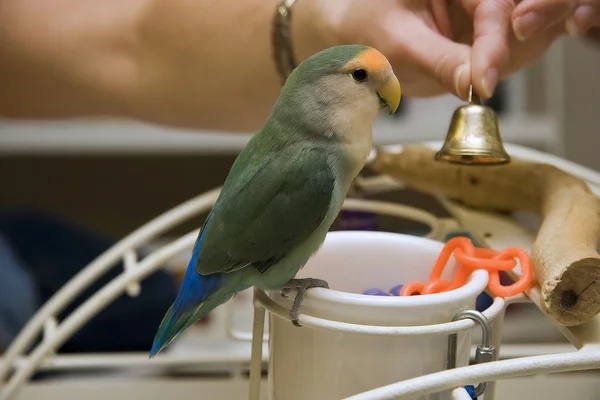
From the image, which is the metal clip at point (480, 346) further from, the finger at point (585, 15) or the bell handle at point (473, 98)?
the finger at point (585, 15)

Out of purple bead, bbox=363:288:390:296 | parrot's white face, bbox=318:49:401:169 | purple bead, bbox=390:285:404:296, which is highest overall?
parrot's white face, bbox=318:49:401:169

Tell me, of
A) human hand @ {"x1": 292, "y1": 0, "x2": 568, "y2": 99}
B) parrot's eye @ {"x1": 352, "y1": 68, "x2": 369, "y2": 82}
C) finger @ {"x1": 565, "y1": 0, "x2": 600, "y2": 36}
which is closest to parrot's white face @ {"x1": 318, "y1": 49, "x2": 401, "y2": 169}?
parrot's eye @ {"x1": 352, "y1": 68, "x2": 369, "y2": 82}

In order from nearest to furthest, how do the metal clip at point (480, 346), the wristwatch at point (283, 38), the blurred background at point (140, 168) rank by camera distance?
the metal clip at point (480, 346) → the wristwatch at point (283, 38) → the blurred background at point (140, 168)

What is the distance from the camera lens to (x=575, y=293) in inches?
15.3

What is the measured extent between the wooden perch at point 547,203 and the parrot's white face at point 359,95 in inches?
6.2

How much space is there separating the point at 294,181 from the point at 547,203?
9.8 inches

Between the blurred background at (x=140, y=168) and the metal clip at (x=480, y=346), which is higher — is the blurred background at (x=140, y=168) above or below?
above

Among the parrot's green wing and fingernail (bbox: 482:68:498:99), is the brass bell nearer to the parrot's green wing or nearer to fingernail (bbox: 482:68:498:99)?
fingernail (bbox: 482:68:498:99)

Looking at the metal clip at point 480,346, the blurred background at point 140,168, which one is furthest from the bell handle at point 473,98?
the blurred background at point 140,168

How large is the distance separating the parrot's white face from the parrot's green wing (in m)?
0.03

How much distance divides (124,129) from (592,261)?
1.16 meters

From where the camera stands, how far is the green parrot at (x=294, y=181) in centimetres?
43

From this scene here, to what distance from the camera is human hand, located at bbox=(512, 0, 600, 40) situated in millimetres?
536

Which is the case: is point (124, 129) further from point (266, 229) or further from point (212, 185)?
point (266, 229)
